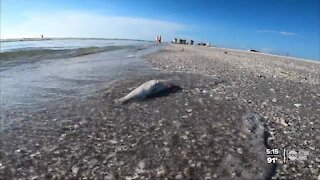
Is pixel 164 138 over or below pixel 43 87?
below

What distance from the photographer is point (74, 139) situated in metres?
6.88

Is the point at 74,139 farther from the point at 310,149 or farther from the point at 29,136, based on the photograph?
the point at 310,149

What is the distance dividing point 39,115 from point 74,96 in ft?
7.73

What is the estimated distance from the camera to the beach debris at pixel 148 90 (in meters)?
10.2

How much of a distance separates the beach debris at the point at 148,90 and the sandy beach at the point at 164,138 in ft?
1.13

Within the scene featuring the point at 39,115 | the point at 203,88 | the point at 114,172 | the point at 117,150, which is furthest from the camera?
the point at 203,88

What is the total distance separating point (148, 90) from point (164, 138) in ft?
12.7

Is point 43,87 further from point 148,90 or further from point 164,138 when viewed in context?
point 164,138

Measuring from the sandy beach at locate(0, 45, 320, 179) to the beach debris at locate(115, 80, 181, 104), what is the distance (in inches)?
13.6

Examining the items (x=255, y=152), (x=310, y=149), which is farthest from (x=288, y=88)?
(x=255, y=152)

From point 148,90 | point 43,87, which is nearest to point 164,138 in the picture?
point 148,90

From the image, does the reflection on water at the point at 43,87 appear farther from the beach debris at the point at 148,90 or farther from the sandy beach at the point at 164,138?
the beach debris at the point at 148,90

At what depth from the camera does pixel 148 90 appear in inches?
422

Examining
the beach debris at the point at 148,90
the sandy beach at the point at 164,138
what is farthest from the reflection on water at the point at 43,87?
the beach debris at the point at 148,90
